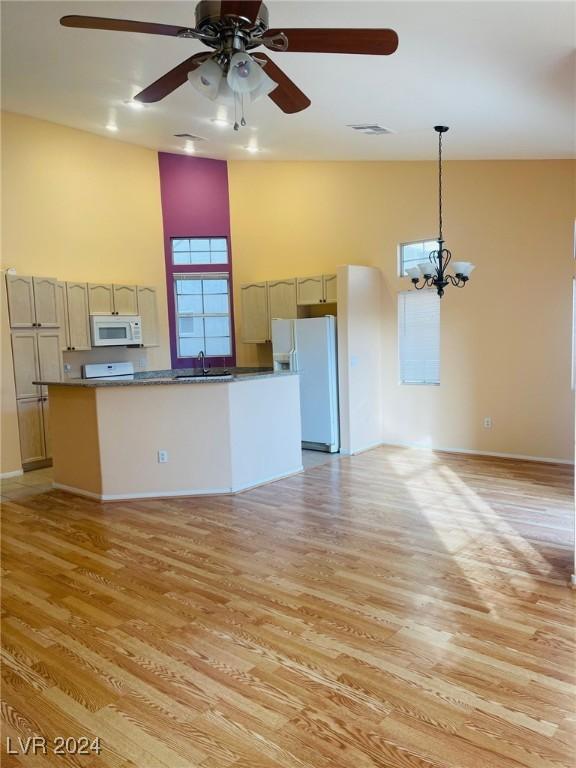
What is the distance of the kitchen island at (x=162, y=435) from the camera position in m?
4.73

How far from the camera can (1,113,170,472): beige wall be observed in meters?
5.86

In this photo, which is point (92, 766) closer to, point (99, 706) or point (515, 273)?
point (99, 706)

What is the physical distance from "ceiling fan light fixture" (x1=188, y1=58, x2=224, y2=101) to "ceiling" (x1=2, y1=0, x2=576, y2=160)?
2.94ft

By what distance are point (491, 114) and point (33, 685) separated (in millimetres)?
4543

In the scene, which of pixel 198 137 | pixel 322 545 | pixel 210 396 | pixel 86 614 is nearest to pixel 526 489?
pixel 322 545

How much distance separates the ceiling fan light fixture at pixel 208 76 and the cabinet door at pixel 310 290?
13.7ft

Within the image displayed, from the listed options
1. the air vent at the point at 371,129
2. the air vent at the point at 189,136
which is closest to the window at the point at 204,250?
the air vent at the point at 189,136

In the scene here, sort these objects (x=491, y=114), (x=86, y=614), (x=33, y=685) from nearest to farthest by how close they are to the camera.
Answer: (x=33, y=685) → (x=86, y=614) → (x=491, y=114)

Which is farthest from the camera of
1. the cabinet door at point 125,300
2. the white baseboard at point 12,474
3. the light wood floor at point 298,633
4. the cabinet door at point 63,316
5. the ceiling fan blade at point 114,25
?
the cabinet door at point 125,300

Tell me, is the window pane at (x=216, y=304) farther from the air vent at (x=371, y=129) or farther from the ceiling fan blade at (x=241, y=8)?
the ceiling fan blade at (x=241, y=8)

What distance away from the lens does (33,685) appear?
87.8 inches

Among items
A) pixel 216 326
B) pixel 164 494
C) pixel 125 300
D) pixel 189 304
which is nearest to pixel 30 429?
pixel 125 300

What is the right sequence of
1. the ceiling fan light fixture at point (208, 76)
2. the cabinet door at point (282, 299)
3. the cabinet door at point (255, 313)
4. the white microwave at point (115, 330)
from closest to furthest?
the ceiling fan light fixture at point (208, 76)
the white microwave at point (115, 330)
the cabinet door at point (282, 299)
the cabinet door at point (255, 313)

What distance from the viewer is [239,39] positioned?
7.59ft
